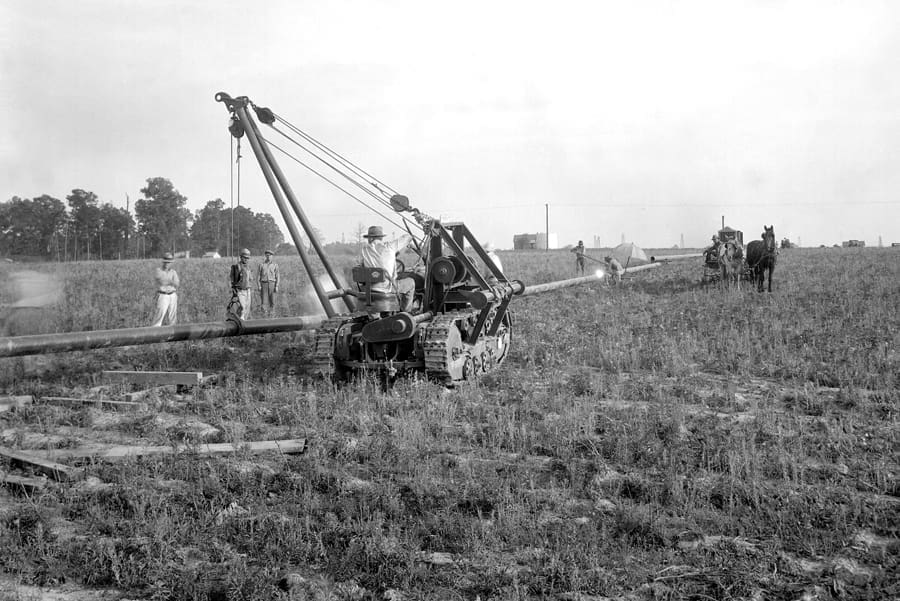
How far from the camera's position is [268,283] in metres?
17.6

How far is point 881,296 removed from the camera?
685 inches

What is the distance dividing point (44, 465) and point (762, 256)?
61.5 feet

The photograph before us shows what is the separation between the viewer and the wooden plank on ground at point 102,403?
8263mm

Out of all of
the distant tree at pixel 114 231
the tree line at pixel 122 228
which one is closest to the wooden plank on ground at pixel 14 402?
the tree line at pixel 122 228

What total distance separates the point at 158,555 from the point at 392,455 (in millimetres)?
2254

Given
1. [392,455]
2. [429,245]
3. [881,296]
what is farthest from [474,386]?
[881,296]

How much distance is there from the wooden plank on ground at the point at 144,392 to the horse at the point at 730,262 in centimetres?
1640

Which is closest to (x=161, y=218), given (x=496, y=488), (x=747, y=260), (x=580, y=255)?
(x=580, y=255)

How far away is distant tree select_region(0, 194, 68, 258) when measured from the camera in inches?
1725

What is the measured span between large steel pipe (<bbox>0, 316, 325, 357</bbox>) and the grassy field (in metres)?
0.74

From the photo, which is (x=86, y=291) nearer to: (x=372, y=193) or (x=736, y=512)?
(x=372, y=193)

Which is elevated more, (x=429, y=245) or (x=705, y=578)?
(x=429, y=245)

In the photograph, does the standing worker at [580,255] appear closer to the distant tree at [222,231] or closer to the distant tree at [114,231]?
the distant tree at [222,231]

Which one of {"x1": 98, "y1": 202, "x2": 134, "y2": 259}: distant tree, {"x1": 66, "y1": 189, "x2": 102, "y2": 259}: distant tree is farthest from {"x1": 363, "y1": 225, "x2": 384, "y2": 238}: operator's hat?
{"x1": 98, "y1": 202, "x2": 134, "y2": 259}: distant tree
